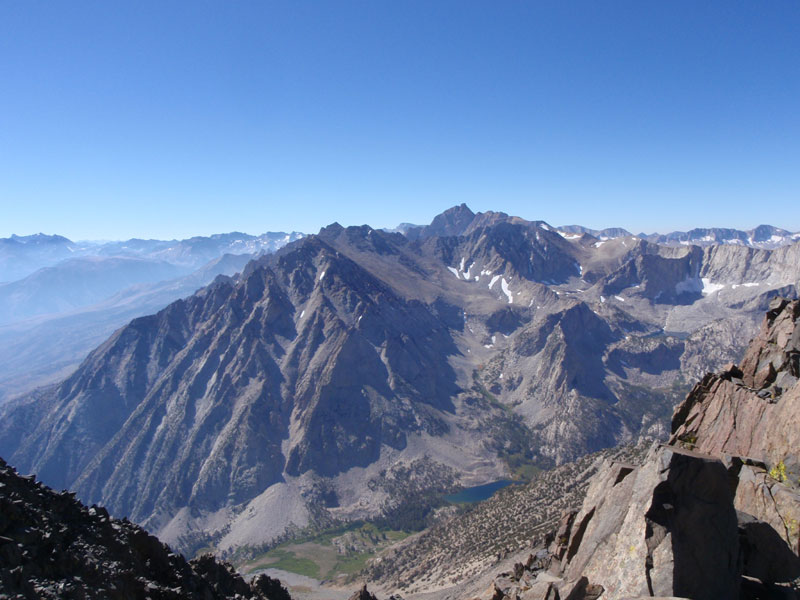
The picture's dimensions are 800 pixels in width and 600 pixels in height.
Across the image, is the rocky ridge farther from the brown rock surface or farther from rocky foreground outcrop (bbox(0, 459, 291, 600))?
rocky foreground outcrop (bbox(0, 459, 291, 600))

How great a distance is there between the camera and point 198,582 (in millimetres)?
42594

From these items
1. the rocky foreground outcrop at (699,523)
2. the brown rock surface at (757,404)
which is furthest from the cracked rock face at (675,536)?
the brown rock surface at (757,404)

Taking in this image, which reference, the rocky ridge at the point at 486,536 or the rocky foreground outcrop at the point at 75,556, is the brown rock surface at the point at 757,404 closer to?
the rocky foreground outcrop at the point at 75,556

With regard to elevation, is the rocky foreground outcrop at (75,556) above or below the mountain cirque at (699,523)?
Result: below

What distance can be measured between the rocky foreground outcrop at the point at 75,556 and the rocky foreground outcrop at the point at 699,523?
91.7ft

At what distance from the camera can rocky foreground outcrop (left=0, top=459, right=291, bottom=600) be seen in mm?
28555

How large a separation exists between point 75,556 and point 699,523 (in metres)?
39.6

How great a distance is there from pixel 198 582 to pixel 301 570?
581 feet

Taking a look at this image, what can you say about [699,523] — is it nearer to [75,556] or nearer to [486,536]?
[75,556]

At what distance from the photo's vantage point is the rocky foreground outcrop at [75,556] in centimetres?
2855

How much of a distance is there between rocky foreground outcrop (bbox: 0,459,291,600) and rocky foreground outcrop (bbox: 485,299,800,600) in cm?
2795

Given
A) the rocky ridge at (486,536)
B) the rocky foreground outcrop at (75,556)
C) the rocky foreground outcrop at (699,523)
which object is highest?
the rocky foreground outcrop at (699,523)

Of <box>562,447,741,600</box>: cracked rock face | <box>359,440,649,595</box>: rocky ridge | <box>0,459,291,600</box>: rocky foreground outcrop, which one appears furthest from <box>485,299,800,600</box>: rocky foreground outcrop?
<box>359,440,649,595</box>: rocky ridge

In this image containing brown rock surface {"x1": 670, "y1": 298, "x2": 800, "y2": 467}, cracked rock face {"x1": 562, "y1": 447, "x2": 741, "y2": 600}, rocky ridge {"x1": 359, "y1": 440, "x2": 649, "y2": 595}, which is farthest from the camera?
rocky ridge {"x1": 359, "y1": 440, "x2": 649, "y2": 595}
